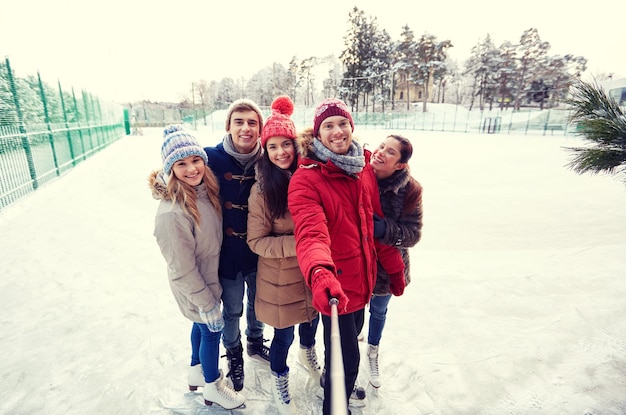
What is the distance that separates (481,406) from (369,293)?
1.07 meters

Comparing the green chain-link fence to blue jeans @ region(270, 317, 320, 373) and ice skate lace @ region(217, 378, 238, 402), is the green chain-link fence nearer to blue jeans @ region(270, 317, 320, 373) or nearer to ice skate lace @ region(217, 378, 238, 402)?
ice skate lace @ region(217, 378, 238, 402)

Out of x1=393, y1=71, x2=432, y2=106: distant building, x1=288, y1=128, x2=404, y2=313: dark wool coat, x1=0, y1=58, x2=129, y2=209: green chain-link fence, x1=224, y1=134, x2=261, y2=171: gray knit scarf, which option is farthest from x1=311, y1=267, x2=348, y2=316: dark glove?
x1=393, y1=71, x2=432, y2=106: distant building

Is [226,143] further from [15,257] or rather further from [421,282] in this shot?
[15,257]

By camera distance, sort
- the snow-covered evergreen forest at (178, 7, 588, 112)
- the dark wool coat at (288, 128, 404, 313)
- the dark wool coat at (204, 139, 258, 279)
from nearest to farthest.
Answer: the dark wool coat at (288, 128, 404, 313), the dark wool coat at (204, 139, 258, 279), the snow-covered evergreen forest at (178, 7, 588, 112)

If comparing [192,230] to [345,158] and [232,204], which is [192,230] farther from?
[345,158]

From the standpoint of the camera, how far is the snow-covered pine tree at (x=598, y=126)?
1.73m

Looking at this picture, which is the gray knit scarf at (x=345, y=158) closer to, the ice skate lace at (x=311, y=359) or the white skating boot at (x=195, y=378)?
the ice skate lace at (x=311, y=359)

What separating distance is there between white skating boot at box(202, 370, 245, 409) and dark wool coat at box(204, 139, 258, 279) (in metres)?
0.65

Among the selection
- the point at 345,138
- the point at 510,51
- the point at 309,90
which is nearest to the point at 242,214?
the point at 345,138

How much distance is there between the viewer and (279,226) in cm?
172

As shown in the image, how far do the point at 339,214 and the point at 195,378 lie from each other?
1.43m

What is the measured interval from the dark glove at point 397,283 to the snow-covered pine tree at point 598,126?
1.24 m

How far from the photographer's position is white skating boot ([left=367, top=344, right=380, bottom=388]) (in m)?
2.04

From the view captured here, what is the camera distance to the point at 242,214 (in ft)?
5.89
